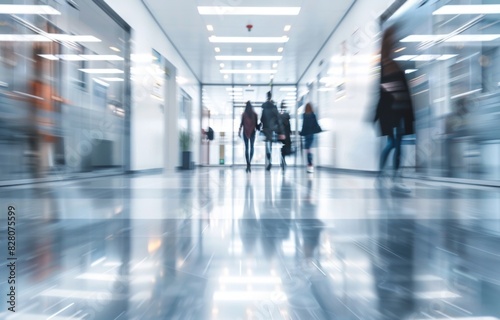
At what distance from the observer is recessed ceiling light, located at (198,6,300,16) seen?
7.79 metres

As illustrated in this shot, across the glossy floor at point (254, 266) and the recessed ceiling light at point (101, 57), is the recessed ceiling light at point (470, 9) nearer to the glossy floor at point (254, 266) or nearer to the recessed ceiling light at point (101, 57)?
the glossy floor at point (254, 266)

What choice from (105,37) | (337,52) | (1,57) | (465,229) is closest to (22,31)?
(1,57)

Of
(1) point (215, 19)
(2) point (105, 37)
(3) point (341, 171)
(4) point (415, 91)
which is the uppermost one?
(1) point (215, 19)

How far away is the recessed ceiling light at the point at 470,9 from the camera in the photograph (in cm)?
464

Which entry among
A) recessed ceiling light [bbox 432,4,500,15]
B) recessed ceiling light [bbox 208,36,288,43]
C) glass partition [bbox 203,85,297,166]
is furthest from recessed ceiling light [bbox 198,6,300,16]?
glass partition [bbox 203,85,297,166]

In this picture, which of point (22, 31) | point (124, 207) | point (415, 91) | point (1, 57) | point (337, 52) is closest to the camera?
point (124, 207)

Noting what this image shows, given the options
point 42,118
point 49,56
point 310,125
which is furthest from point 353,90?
point 42,118

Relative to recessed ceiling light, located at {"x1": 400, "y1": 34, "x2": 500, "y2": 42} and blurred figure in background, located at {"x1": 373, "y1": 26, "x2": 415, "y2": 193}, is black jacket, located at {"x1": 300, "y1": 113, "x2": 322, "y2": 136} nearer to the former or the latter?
recessed ceiling light, located at {"x1": 400, "y1": 34, "x2": 500, "y2": 42}

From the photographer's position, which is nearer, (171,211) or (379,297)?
(379,297)

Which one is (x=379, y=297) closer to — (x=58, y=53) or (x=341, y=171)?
(x=58, y=53)

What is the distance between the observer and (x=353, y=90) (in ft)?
26.6

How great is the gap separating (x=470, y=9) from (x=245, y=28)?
17.3ft

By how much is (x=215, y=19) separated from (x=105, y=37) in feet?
9.20

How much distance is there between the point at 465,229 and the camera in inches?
67.4
